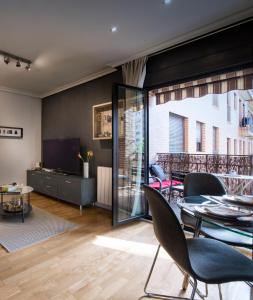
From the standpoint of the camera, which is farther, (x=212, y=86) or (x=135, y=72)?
(x=135, y=72)

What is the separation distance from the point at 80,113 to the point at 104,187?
5.63 ft

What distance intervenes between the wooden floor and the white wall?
3.03 meters

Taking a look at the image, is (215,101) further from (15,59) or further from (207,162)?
(15,59)

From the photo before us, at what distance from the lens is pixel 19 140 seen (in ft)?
16.6

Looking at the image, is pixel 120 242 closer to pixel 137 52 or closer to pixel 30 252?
pixel 30 252

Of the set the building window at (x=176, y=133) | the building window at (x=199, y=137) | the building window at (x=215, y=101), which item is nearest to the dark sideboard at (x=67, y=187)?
the building window at (x=176, y=133)

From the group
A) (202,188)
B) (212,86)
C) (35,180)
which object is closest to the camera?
(202,188)

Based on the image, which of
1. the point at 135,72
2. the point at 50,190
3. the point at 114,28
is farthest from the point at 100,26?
the point at 50,190

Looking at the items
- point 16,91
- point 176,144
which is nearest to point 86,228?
point 176,144

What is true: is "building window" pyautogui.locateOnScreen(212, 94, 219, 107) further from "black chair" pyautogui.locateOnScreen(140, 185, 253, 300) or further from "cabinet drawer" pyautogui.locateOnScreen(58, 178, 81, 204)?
"black chair" pyautogui.locateOnScreen(140, 185, 253, 300)

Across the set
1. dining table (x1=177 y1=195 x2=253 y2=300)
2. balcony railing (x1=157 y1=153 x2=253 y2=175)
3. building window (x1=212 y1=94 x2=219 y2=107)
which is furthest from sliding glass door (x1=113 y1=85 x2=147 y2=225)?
building window (x1=212 y1=94 x2=219 y2=107)

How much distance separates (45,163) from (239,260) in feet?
15.0

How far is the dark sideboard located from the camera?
11.9 ft

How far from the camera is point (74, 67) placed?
365 cm
